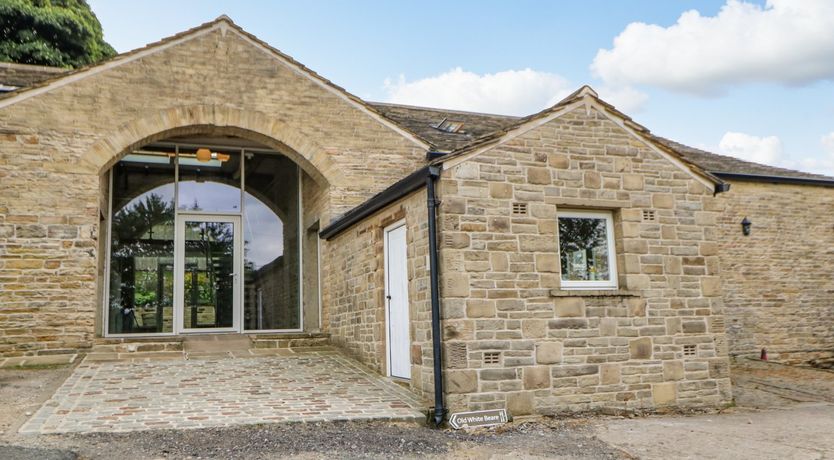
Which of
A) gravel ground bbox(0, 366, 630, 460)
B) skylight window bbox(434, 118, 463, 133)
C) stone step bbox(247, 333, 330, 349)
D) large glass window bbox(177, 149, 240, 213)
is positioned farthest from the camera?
skylight window bbox(434, 118, 463, 133)

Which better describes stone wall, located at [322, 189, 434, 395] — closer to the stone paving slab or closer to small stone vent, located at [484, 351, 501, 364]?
small stone vent, located at [484, 351, 501, 364]

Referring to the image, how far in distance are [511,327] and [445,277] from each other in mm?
956

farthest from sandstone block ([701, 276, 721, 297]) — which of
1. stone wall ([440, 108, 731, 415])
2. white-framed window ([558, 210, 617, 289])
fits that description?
white-framed window ([558, 210, 617, 289])

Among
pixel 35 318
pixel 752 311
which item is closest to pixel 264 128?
pixel 35 318

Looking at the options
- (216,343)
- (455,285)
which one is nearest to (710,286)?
(455,285)

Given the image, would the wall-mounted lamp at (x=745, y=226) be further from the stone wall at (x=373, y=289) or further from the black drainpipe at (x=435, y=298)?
the black drainpipe at (x=435, y=298)

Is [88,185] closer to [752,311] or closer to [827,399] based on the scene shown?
[827,399]

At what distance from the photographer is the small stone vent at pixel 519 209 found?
755 centimetres

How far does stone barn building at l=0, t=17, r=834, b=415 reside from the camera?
7.36 m

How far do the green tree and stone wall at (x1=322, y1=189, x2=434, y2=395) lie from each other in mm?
15543

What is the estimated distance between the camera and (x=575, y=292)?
7.59 metres

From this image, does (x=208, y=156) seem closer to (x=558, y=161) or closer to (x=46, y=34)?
(x=558, y=161)

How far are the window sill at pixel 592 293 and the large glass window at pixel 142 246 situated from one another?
7.97 meters

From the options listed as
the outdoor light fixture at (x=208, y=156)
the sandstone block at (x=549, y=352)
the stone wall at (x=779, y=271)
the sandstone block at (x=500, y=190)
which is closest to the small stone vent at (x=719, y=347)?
the sandstone block at (x=549, y=352)
